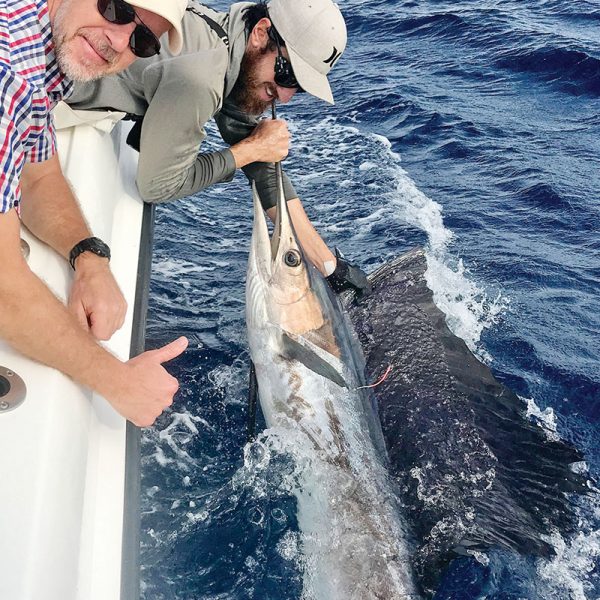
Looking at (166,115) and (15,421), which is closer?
(15,421)

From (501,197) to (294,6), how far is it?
9.28ft

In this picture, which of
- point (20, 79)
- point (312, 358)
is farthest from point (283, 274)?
point (20, 79)

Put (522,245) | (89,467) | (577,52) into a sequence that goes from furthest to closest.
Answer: (577,52), (522,245), (89,467)

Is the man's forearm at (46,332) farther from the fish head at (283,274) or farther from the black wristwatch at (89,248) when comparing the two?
the fish head at (283,274)

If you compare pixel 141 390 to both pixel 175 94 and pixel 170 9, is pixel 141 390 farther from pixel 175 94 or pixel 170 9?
pixel 175 94

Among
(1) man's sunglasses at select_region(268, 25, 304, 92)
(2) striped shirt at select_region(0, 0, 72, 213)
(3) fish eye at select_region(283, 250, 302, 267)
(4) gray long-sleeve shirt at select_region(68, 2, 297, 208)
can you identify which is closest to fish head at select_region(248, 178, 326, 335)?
(3) fish eye at select_region(283, 250, 302, 267)

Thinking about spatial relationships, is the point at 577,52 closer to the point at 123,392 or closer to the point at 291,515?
the point at 291,515

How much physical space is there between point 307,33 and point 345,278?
1075 mm

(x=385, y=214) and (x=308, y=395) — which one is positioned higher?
(x=308, y=395)

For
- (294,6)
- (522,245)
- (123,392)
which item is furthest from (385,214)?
(123,392)

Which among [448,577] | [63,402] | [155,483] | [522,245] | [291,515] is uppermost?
[63,402]

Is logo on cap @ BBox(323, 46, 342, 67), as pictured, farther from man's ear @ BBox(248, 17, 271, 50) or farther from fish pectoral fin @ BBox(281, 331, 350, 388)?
fish pectoral fin @ BBox(281, 331, 350, 388)

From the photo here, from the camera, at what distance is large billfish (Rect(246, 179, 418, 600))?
2.50 metres

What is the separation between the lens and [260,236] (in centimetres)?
299
